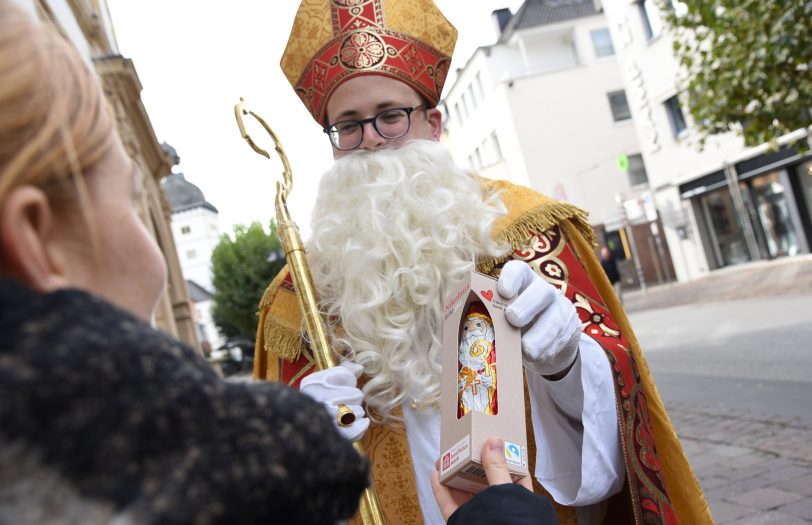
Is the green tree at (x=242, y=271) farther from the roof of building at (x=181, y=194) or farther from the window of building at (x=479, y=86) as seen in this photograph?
the roof of building at (x=181, y=194)

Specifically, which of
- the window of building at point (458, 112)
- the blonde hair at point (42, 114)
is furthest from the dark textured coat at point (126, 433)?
the window of building at point (458, 112)

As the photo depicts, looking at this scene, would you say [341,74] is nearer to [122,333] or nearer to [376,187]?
[376,187]

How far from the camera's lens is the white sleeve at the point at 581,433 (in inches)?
73.2

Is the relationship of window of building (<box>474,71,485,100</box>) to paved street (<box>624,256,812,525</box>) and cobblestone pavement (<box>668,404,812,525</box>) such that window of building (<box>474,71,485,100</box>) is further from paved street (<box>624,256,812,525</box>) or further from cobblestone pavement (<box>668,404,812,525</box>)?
cobblestone pavement (<box>668,404,812,525</box>)

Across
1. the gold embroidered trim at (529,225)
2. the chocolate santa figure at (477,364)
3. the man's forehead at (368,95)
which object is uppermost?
the man's forehead at (368,95)

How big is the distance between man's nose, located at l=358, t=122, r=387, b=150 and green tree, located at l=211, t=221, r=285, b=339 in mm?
34823

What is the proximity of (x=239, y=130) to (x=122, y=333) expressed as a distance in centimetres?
153

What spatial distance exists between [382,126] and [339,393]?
89 centimetres

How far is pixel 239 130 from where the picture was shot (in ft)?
7.13

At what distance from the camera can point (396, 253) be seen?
7.13ft


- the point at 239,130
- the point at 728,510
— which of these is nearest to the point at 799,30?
the point at 728,510

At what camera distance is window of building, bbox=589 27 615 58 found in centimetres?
2978

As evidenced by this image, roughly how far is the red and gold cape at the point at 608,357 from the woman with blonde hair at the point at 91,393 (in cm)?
123

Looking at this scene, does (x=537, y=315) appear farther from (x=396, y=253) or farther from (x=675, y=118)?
(x=675, y=118)
